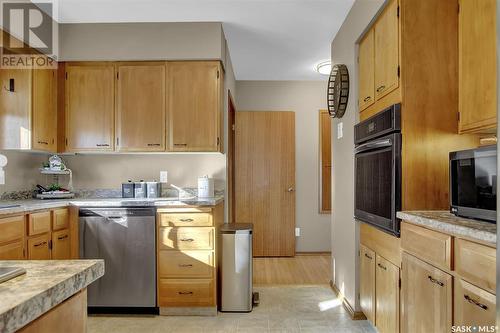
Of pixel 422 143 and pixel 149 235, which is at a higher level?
pixel 422 143

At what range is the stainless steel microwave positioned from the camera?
1.29m

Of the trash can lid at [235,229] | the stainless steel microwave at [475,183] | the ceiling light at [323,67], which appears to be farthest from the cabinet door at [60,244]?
the ceiling light at [323,67]

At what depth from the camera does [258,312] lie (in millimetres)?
2738

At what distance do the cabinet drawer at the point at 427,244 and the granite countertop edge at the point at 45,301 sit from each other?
1.30 m

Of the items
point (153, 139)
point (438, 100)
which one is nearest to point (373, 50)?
point (438, 100)

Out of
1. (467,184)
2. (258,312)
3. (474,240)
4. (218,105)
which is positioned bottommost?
(258,312)

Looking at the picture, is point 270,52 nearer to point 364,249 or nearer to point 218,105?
point 218,105

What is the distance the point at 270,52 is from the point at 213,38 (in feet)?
2.97

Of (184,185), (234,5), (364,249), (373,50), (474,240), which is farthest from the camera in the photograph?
(184,185)

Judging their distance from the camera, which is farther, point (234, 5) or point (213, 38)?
point (213, 38)

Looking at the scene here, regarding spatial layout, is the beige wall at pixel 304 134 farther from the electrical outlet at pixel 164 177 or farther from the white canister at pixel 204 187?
the white canister at pixel 204 187

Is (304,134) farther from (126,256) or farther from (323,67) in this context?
(126,256)

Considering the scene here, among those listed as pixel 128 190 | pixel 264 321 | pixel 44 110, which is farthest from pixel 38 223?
pixel 264 321

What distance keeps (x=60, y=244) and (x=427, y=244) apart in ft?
8.30
